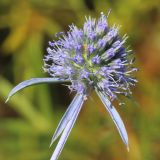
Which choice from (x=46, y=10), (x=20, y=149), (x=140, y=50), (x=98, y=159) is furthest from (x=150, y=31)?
(x=20, y=149)

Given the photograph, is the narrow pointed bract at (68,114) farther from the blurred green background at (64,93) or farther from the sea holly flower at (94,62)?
the blurred green background at (64,93)

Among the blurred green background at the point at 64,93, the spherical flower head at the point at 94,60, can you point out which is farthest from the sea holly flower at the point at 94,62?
the blurred green background at the point at 64,93

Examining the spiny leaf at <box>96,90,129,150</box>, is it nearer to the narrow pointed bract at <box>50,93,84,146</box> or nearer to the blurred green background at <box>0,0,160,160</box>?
the narrow pointed bract at <box>50,93,84,146</box>

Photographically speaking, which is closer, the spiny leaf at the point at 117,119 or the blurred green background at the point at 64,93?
the spiny leaf at the point at 117,119

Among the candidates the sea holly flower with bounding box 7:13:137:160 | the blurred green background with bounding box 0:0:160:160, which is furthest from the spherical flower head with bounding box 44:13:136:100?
the blurred green background with bounding box 0:0:160:160

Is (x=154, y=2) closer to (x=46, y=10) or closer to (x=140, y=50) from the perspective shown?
(x=140, y=50)

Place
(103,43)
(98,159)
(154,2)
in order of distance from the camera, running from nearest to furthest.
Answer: (103,43) → (98,159) → (154,2)
